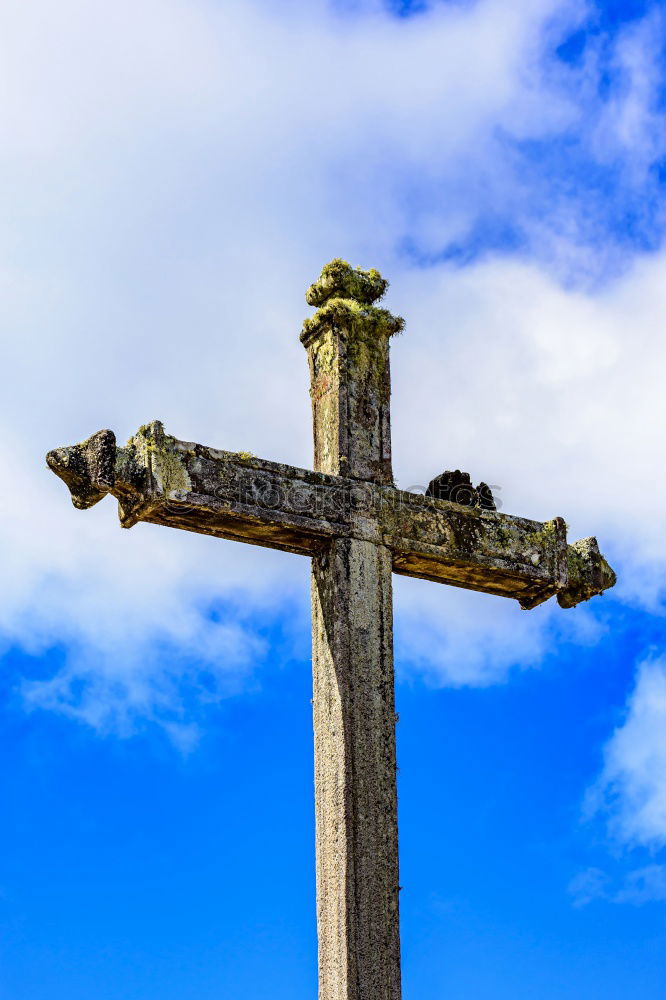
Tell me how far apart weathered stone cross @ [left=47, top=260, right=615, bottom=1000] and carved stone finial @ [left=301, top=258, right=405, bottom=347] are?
0.03 feet

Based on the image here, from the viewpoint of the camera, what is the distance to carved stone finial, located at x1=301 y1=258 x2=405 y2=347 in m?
9.61

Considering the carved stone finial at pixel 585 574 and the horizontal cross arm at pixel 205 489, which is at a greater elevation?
the carved stone finial at pixel 585 574

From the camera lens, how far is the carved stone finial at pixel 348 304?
9609mm

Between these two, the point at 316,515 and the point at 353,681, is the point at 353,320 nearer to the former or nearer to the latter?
the point at 316,515

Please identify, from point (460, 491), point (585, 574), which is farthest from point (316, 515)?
point (585, 574)

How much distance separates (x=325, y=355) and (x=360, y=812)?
9.31 ft

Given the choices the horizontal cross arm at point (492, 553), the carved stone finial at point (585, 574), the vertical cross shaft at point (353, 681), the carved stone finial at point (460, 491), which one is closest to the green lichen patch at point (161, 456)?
the vertical cross shaft at point (353, 681)

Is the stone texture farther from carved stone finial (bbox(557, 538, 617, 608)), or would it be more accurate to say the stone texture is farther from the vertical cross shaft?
carved stone finial (bbox(557, 538, 617, 608))

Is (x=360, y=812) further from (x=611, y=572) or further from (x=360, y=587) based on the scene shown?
(x=611, y=572)

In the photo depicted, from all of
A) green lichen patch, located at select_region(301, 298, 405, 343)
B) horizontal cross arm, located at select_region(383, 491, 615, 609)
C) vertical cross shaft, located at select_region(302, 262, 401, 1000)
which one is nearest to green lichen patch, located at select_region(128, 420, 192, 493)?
vertical cross shaft, located at select_region(302, 262, 401, 1000)

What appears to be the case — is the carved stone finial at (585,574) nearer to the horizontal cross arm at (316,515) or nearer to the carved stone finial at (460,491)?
the horizontal cross arm at (316,515)

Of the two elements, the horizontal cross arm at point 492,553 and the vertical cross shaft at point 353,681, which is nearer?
the vertical cross shaft at point 353,681

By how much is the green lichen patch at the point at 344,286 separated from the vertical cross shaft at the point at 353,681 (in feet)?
0.03

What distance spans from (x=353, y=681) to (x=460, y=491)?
1800 mm
